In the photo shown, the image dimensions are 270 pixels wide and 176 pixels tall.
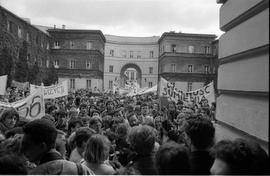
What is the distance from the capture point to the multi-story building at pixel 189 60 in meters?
59.4

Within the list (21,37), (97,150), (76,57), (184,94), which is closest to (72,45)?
(76,57)

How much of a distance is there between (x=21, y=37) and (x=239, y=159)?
136ft

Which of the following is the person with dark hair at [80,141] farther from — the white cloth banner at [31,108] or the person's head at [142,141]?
the white cloth banner at [31,108]

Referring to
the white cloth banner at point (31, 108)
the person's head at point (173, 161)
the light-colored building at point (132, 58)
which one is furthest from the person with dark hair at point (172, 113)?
the light-colored building at point (132, 58)

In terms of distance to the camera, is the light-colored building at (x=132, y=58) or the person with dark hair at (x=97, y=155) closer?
the person with dark hair at (x=97, y=155)

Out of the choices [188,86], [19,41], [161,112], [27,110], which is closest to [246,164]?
[27,110]

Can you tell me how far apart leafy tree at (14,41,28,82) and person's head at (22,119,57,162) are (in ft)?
121

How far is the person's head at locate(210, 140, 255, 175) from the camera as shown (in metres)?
2.24

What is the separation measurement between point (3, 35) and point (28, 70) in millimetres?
7945

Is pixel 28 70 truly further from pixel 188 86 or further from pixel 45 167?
pixel 45 167

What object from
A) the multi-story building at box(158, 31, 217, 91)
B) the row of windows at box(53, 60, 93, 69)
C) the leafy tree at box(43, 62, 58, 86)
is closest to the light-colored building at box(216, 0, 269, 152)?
the leafy tree at box(43, 62, 58, 86)

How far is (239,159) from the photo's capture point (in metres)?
2.25

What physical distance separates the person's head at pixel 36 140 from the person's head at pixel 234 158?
62.2 inches

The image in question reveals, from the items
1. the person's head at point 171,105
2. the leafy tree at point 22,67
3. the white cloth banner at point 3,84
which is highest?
the leafy tree at point 22,67
